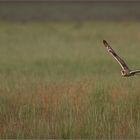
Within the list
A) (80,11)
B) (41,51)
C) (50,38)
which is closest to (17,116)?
(41,51)

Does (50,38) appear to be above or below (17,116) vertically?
above

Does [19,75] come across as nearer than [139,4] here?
Yes

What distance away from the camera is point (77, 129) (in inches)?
346

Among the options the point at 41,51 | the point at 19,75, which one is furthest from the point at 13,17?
the point at 19,75

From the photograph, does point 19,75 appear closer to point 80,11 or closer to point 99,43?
point 99,43

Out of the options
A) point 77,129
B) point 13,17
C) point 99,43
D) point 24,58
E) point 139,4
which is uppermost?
point 139,4

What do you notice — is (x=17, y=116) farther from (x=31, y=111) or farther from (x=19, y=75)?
(x=19, y=75)

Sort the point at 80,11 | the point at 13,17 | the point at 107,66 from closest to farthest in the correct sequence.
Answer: the point at 107,66 < the point at 13,17 < the point at 80,11

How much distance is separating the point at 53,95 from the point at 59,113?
1.41ft

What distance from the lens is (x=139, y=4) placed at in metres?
39.3

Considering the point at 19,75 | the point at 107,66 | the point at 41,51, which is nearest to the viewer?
the point at 19,75

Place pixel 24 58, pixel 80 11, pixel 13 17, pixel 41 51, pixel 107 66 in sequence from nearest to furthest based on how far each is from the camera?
pixel 107 66
pixel 24 58
pixel 41 51
pixel 13 17
pixel 80 11

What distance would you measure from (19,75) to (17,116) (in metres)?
3.25

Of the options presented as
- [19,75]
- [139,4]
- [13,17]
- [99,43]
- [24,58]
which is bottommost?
[19,75]
